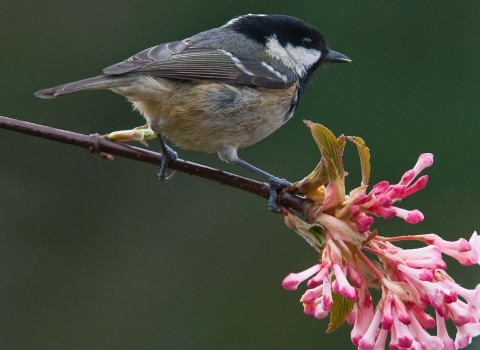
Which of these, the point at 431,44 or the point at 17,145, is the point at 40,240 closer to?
the point at 17,145

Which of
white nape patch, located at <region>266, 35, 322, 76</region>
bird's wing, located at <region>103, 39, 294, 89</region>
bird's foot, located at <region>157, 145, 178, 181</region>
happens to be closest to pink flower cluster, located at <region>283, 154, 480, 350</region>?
bird's foot, located at <region>157, 145, 178, 181</region>

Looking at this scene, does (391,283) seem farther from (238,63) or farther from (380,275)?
(238,63)

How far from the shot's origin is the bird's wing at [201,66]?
272cm

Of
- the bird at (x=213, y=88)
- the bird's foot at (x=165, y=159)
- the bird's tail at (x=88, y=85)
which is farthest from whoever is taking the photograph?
the bird at (x=213, y=88)

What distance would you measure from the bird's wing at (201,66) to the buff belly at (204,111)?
34 millimetres

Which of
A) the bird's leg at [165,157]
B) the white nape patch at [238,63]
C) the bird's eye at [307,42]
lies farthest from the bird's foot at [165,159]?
the bird's eye at [307,42]

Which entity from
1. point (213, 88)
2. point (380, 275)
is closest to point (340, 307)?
point (380, 275)

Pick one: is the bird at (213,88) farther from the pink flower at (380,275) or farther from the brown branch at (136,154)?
the pink flower at (380,275)

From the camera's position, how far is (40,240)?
599 cm

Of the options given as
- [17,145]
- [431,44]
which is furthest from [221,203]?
[431,44]

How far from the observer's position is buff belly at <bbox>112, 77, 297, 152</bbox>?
2.72 meters

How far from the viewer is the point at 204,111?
2.76 meters

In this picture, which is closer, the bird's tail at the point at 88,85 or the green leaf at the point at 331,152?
the green leaf at the point at 331,152

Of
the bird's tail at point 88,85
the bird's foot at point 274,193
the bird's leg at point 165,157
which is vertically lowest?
the bird's leg at point 165,157
